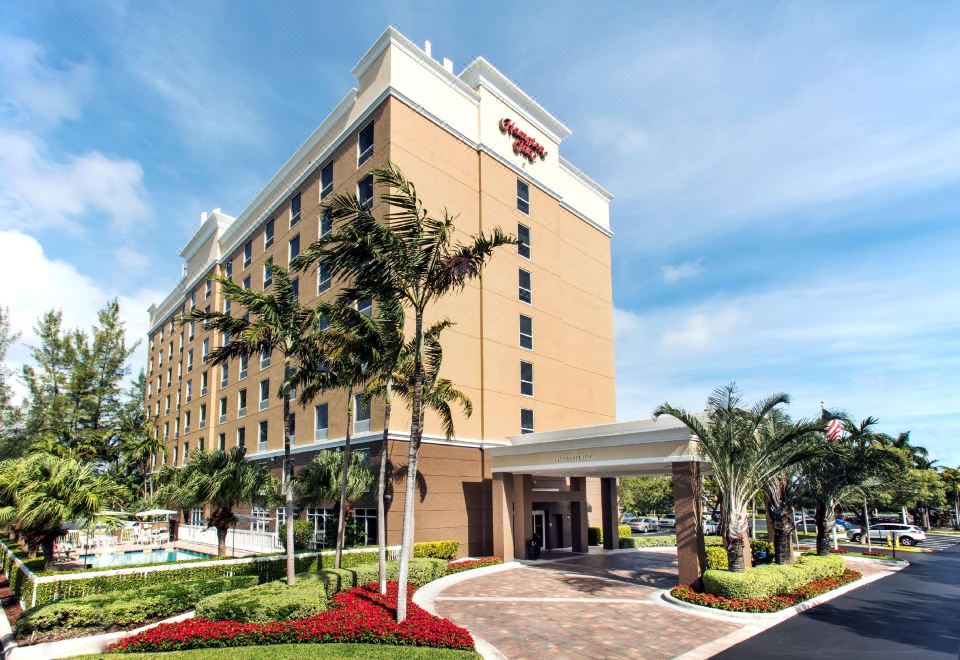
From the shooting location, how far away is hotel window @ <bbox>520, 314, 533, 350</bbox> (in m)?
35.5

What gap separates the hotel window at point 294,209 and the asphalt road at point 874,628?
34187mm

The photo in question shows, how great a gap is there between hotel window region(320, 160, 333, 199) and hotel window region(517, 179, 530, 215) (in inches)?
449

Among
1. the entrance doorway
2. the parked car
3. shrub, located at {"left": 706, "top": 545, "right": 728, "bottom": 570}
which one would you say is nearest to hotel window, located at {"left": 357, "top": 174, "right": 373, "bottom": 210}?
the entrance doorway

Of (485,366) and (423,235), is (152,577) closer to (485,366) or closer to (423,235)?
(423,235)

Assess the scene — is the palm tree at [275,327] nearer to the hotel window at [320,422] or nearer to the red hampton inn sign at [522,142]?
the hotel window at [320,422]

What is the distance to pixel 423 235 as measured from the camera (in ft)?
50.9

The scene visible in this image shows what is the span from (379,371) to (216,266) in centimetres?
3754

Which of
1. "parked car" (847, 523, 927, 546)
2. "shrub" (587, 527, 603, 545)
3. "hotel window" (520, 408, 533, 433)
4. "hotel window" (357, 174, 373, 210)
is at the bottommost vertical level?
"parked car" (847, 523, 927, 546)

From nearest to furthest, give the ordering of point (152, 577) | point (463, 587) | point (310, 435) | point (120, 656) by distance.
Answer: point (120, 656) < point (152, 577) < point (463, 587) < point (310, 435)

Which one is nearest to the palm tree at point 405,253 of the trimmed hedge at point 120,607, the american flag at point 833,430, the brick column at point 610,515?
the trimmed hedge at point 120,607

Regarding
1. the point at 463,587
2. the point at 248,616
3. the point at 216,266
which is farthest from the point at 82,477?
the point at 216,266

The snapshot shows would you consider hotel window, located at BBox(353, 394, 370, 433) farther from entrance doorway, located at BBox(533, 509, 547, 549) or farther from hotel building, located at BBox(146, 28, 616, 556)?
entrance doorway, located at BBox(533, 509, 547, 549)

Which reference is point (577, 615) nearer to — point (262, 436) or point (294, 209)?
point (262, 436)

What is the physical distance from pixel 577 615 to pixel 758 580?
5546 millimetres
